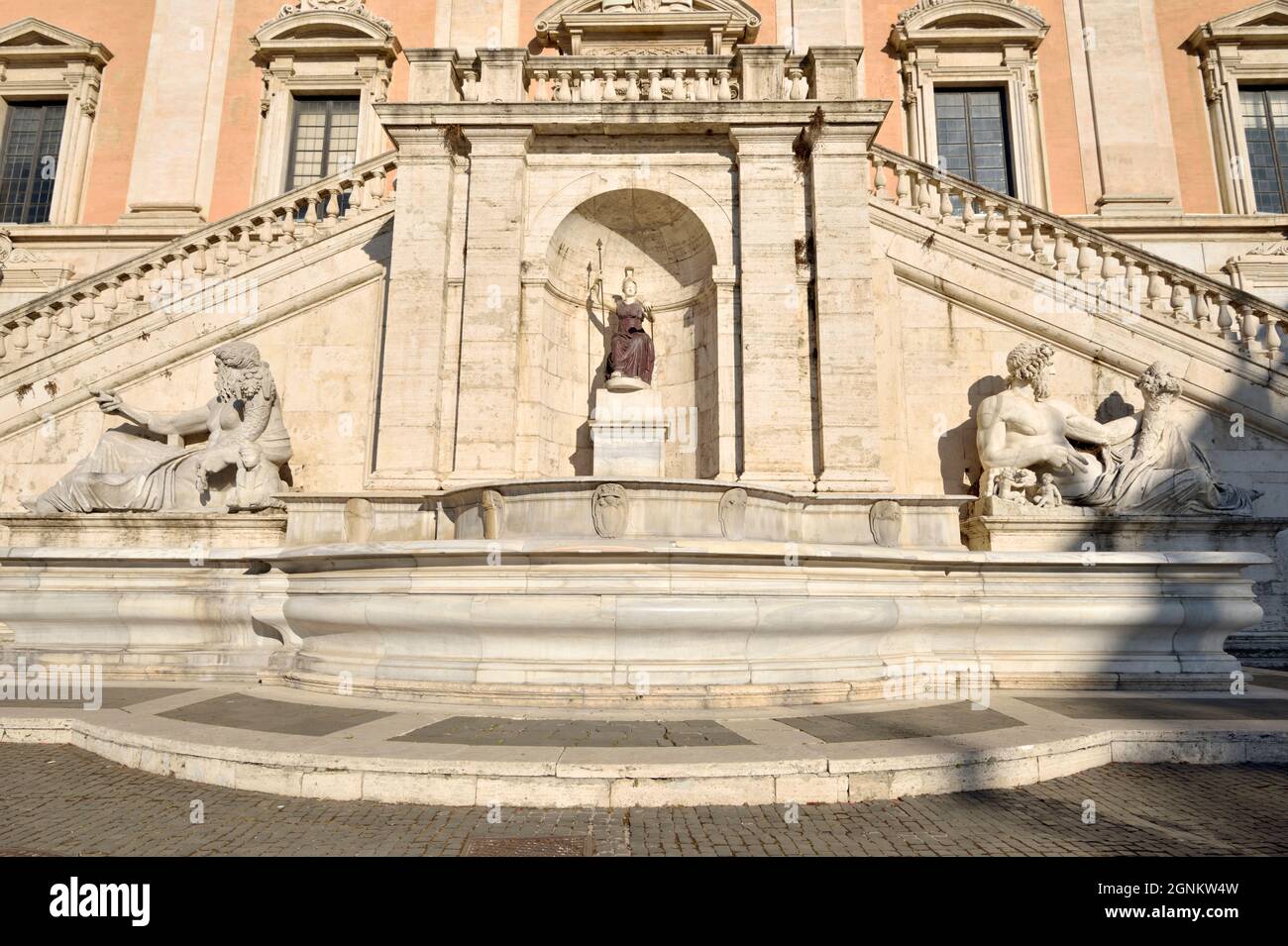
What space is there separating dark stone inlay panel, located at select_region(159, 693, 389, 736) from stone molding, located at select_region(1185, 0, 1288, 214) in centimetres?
2223

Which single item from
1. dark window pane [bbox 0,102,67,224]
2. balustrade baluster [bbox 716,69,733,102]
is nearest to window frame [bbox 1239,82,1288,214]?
balustrade baluster [bbox 716,69,733,102]

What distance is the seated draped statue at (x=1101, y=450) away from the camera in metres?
9.99

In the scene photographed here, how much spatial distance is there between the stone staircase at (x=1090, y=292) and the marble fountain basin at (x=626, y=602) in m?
3.84

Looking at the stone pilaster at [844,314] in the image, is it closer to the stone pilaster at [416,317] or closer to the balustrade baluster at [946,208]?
the balustrade baluster at [946,208]

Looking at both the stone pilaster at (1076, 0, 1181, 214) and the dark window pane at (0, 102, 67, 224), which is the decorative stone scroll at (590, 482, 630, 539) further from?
the dark window pane at (0, 102, 67, 224)

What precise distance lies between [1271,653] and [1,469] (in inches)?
721

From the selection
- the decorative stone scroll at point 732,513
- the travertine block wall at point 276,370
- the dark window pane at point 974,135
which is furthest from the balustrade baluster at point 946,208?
the travertine block wall at point 276,370

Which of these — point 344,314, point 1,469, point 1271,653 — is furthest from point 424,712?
point 1271,653

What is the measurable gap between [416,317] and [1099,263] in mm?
10590

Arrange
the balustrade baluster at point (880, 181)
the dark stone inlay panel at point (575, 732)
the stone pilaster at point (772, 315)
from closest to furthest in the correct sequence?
the dark stone inlay panel at point (575, 732) < the stone pilaster at point (772, 315) < the balustrade baluster at point (880, 181)

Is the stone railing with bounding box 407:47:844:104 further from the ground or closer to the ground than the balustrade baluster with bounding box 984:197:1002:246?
further from the ground

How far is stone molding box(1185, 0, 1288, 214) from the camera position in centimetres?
1866

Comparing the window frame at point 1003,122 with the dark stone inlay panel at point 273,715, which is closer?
the dark stone inlay panel at point 273,715

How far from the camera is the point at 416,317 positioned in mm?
11305
